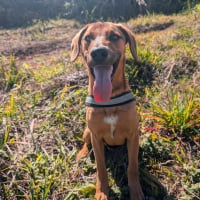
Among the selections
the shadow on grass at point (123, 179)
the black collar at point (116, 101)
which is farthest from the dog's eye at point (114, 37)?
the shadow on grass at point (123, 179)

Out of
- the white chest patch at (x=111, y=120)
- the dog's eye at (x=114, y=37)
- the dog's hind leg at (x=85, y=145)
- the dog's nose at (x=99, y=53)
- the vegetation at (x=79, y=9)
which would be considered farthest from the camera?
the vegetation at (x=79, y=9)

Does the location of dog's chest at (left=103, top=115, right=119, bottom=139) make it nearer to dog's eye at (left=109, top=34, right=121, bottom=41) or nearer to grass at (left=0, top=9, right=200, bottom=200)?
grass at (left=0, top=9, right=200, bottom=200)

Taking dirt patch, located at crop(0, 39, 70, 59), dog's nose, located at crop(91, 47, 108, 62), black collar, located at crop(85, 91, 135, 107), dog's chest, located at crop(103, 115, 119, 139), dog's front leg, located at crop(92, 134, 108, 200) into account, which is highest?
dirt patch, located at crop(0, 39, 70, 59)

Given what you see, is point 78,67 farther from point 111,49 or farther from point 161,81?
point 111,49

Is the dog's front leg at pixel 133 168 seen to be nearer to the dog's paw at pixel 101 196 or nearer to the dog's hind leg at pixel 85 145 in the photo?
the dog's paw at pixel 101 196

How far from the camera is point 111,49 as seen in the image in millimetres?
2320

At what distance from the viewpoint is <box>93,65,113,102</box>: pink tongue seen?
2.29 meters

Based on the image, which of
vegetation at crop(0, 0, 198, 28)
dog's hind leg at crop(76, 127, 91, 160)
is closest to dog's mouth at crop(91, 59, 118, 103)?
dog's hind leg at crop(76, 127, 91, 160)

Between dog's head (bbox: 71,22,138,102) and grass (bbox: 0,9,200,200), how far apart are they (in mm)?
907

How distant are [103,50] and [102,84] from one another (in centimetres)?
31

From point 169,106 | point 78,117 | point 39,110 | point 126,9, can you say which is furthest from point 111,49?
point 126,9

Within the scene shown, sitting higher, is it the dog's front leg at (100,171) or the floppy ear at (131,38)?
the floppy ear at (131,38)

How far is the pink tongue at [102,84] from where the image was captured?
2285 mm

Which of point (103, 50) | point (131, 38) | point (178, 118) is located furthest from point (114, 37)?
point (178, 118)
